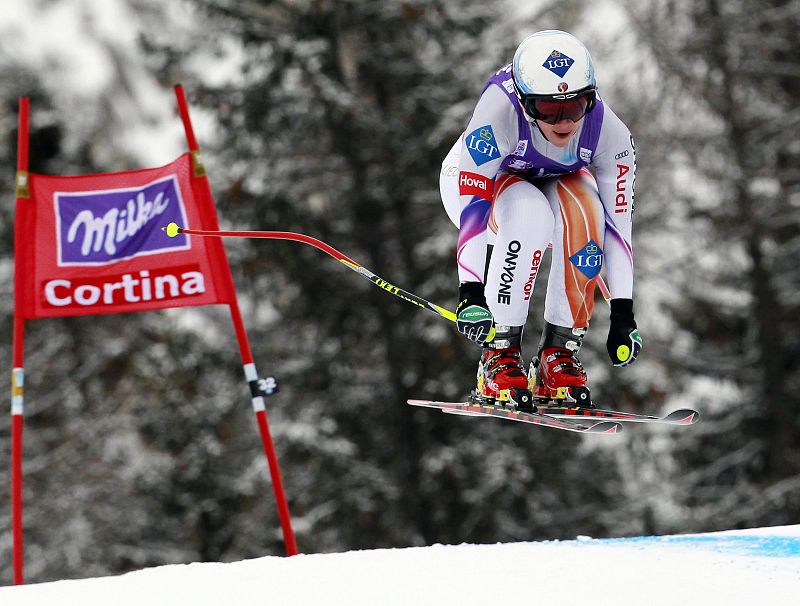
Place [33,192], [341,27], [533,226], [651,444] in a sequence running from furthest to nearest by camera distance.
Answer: [651,444] < [341,27] < [33,192] < [533,226]

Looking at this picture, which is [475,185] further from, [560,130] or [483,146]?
[560,130]

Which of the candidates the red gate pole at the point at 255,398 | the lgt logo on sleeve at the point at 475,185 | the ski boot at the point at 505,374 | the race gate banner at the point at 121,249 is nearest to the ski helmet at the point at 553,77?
the lgt logo on sleeve at the point at 475,185

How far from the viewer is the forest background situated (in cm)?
1611

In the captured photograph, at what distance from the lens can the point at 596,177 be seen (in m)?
5.59

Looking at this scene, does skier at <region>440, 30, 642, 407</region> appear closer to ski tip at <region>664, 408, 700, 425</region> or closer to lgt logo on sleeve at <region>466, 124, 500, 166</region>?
lgt logo on sleeve at <region>466, 124, 500, 166</region>

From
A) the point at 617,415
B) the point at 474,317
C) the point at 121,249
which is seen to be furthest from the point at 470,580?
the point at 121,249

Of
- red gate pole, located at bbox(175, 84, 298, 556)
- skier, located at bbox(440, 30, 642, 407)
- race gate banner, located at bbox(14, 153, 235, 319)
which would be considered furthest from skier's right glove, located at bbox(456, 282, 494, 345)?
race gate banner, located at bbox(14, 153, 235, 319)

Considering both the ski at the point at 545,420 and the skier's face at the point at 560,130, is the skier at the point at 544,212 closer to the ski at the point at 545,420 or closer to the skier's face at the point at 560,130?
the skier's face at the point at 560,130

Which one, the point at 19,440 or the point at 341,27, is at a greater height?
the point at 341,27

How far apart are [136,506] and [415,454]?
644cm

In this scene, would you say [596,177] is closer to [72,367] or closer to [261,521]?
[261,521]

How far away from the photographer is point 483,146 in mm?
5336

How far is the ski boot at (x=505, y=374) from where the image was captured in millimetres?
5523

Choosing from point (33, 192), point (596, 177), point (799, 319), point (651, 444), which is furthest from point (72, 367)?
point (596, 177)
